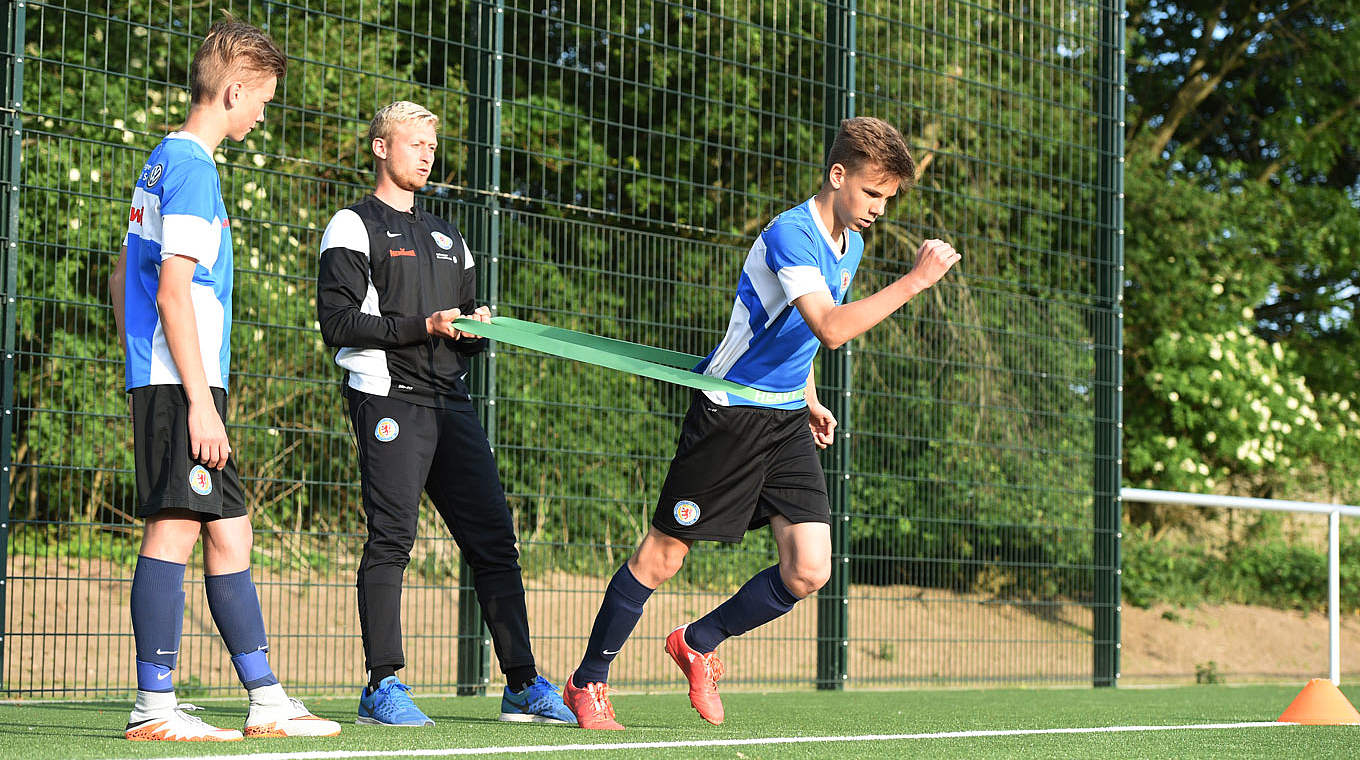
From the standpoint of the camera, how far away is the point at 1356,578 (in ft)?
51.3

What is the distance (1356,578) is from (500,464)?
11400 millimetres

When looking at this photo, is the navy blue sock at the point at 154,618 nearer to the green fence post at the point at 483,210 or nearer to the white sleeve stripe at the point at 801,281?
the white sleeve stripe at the point at 801,281

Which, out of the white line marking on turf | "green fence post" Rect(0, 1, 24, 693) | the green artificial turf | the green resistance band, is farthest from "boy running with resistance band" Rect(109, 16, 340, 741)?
"green fence post" Rect(0, 1, 24, 693)

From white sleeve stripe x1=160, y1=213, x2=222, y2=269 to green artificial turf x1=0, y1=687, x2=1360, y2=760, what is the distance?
1.21 m

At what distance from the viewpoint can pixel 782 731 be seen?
14.8 ft

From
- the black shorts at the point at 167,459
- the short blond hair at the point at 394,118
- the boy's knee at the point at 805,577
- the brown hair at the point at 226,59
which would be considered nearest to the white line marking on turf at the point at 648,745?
the boy's knee at the point at 805,577

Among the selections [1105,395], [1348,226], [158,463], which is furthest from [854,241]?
[1348,226]

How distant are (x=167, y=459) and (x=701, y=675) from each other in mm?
1735

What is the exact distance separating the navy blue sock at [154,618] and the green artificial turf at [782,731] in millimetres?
192

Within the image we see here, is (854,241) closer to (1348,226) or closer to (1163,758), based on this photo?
(1163,758)

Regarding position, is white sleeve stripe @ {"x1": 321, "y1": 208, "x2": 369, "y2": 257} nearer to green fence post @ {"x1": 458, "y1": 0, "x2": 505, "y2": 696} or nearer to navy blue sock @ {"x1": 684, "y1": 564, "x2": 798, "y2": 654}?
navy blue sock @ {"x1": 684, "y1": 564, "x2": 798, "y2": 654}

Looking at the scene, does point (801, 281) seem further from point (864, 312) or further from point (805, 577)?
point (805, 577)

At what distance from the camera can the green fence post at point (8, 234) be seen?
5770 mm

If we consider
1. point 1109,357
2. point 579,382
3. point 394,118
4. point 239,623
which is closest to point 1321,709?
point 239,623
